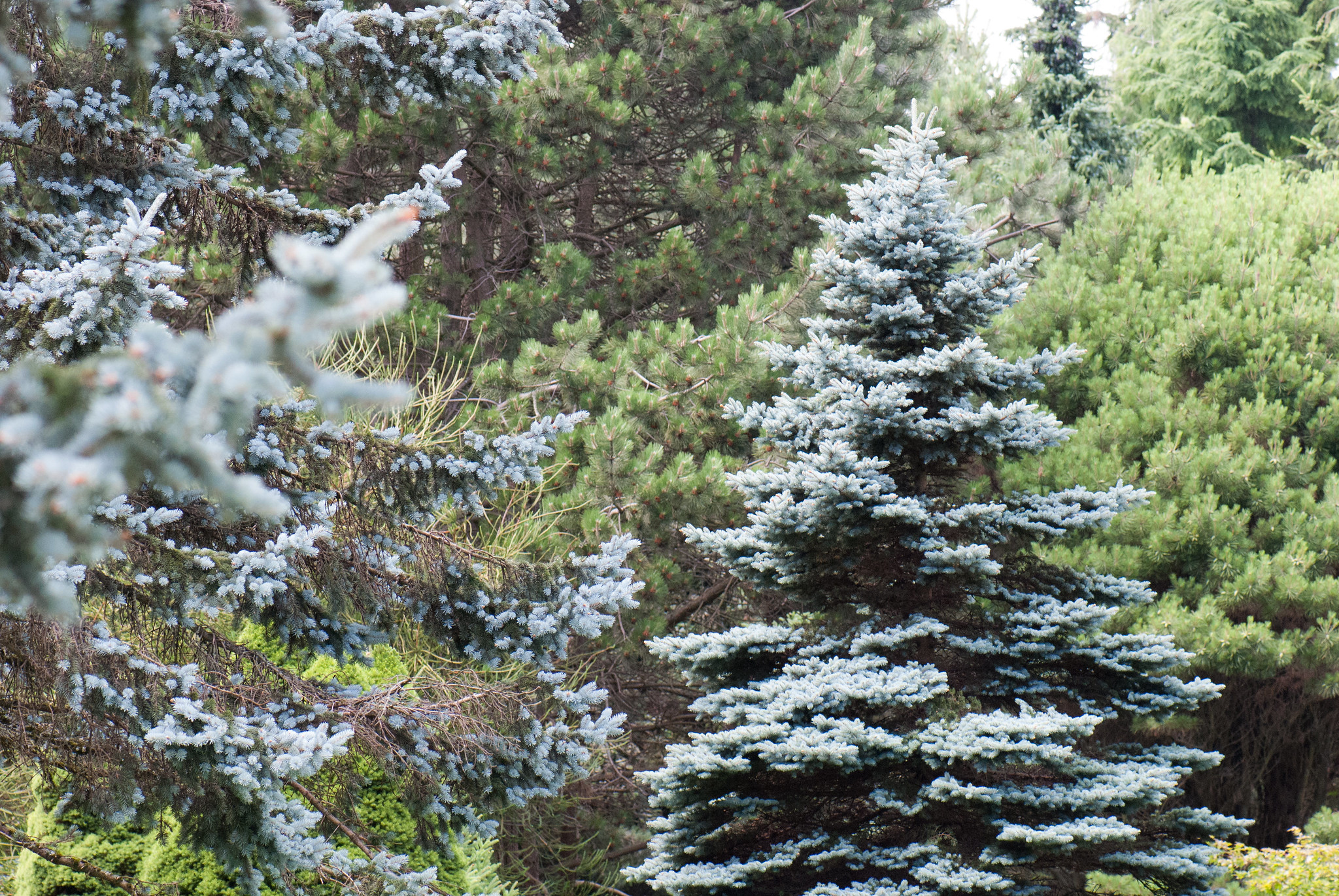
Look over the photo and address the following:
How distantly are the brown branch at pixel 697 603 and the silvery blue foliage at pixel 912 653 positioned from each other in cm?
242

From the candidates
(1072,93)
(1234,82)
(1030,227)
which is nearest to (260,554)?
(1030,227)

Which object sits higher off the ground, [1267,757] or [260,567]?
[260,567]

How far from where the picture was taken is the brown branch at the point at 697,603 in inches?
305

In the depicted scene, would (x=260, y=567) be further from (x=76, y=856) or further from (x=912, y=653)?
(x=912, y=653)

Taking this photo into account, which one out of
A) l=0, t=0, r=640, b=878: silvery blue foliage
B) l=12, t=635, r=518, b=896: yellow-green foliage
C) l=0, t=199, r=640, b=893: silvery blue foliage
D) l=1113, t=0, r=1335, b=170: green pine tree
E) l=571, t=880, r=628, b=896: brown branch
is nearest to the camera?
l=0, t=199, r=640, b=893: silvery blue foliage

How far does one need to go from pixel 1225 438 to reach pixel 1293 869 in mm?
3015

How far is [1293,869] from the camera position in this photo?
4723mm

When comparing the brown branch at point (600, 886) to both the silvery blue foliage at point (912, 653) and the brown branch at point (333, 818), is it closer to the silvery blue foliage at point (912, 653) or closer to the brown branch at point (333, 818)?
the silvery blue foliage at point (912, 653)

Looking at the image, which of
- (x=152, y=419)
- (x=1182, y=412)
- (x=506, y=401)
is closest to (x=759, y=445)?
(x=506, y=401)

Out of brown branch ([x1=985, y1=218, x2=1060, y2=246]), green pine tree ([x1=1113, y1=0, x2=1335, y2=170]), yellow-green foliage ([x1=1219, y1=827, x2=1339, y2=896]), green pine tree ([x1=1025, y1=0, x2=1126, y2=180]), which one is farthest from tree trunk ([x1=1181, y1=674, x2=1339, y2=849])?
green pine tree ([x1=1113, y1=0, x2=1335, y2=170])

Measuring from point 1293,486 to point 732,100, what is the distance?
4.87 m

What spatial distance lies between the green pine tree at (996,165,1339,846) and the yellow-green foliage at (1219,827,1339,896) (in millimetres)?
1520

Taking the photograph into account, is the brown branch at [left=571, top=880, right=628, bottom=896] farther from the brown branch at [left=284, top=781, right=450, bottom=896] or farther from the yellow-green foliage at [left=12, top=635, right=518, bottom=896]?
the brown branch at [left=284, top=781, right=450, bottom=896]

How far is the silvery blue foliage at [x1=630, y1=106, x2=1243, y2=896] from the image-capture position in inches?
178
